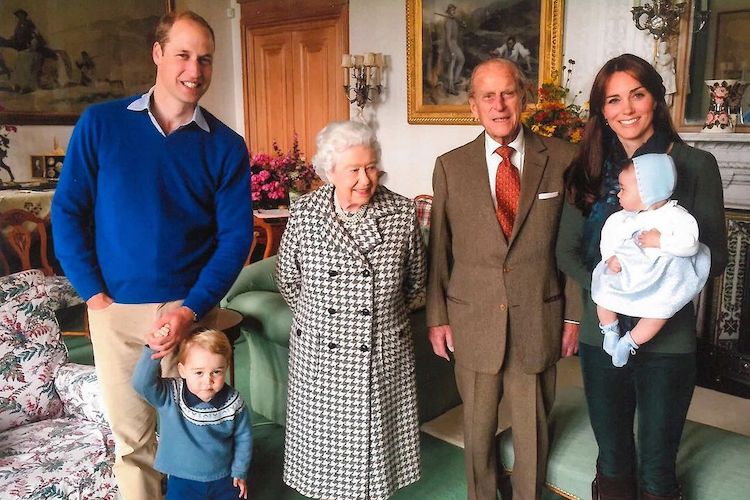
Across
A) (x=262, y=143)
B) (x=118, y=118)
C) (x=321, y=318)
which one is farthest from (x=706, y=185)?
(x=262, y=143)

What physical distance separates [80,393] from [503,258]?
56.6 inches

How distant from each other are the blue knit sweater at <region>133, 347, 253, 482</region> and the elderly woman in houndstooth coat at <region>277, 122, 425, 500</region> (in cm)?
21

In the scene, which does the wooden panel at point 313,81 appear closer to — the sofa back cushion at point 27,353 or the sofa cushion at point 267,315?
the sofa cushion at point 267,315

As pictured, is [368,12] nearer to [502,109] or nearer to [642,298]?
[502,109]

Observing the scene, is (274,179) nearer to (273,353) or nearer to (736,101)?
(273,353)

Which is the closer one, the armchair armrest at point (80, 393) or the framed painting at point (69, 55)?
the armchair armrest at point (80, 393)

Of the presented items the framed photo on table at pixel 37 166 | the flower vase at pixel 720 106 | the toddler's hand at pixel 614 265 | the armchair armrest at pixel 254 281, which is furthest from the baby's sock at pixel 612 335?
the framed photo on table at pixel 37 166

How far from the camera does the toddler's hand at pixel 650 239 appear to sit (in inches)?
58.8

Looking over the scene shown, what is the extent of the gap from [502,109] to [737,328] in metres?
2.44

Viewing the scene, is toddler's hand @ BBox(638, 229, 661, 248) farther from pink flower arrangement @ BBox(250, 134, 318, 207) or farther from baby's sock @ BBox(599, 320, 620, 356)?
pink flower arrangement @ BBox(250, 134, 318, 207)

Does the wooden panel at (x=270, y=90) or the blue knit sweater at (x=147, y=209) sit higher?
the wooden panel at (x=270, y=90)

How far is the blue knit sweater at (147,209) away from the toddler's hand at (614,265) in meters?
0.96

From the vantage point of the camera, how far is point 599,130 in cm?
168

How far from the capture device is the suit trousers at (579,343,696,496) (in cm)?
164
